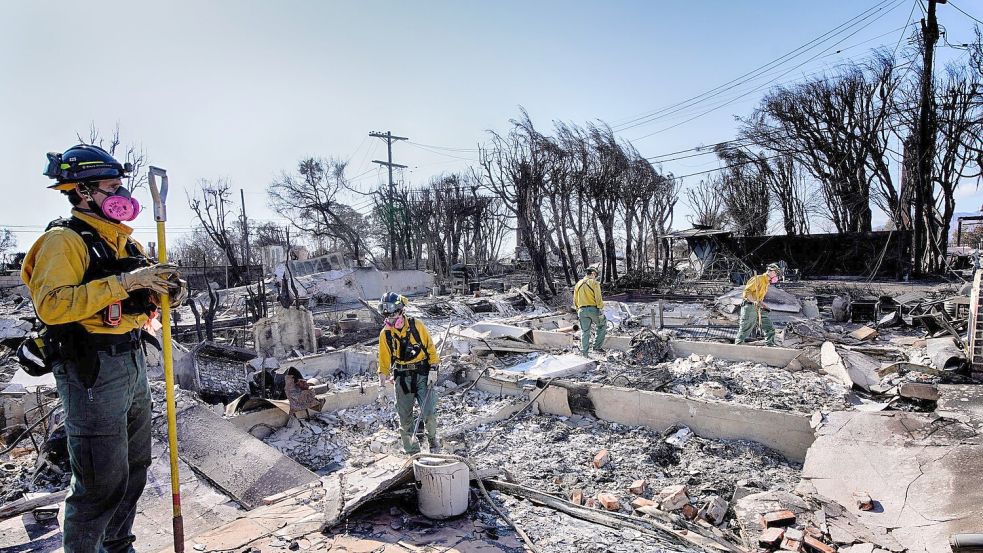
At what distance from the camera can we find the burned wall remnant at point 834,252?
21172 millimetres

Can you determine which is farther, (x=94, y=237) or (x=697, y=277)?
(x=697, y=277)

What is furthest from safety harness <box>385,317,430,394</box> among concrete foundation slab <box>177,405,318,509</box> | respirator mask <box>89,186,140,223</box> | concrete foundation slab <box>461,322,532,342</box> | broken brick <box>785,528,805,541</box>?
concrete foundation slab <box>461,322,532,342</box>

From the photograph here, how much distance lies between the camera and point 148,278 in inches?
88.7

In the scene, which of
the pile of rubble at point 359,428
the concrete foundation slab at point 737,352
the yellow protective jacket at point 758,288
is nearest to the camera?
the pile of rubble at point 359,428

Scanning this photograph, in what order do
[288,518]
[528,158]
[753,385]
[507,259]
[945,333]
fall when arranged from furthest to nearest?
[507,259] < [528,158] < [945,333] < [753,385] < [288,518]

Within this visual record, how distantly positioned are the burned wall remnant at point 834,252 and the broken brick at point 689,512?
21.1 m

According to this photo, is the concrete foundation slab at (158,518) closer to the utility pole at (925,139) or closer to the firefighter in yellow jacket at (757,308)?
the firefighter in yellow jacket at (757,308)

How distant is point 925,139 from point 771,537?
71.7 ft

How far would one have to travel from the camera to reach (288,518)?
127 inches

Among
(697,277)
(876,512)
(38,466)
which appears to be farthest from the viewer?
(697,277)

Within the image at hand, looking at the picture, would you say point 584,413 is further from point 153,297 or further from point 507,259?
point 507,259

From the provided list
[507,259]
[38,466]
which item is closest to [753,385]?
[38,466]

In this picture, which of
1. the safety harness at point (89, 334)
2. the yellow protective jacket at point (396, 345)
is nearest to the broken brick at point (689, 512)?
the yellow protective jacket at point (396, 345)

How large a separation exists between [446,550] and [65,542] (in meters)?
1.73
